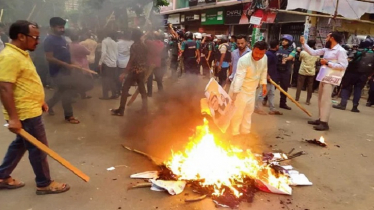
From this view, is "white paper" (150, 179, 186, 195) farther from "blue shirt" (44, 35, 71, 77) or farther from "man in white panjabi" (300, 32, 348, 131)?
"man in white panjabi" (300, 32, 348, 131)

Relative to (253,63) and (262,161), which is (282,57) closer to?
(253,63)

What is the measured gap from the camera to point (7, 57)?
281cm

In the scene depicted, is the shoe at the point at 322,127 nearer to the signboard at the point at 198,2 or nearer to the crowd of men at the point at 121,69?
the crowd of men at the point at 121,69

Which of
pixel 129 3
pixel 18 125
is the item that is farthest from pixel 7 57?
pixel 129 3

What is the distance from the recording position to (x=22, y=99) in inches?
117

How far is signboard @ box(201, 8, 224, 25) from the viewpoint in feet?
66.2

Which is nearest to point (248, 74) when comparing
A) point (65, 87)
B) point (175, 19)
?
point (65, 87)

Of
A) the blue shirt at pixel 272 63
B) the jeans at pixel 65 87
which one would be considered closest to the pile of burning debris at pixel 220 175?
the jeans at pixel 65 87

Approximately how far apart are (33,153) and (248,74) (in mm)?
3330

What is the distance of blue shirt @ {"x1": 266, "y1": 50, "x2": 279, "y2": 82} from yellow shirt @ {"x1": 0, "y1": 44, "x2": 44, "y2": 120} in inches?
214

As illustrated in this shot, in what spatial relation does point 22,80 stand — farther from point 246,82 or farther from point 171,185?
point 246,82

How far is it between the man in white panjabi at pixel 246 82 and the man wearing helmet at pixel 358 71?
473 cm

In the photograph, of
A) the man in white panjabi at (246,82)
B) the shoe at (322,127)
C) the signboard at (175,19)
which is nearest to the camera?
the man in white panjabi at (246,82)

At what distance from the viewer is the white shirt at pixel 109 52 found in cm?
747
